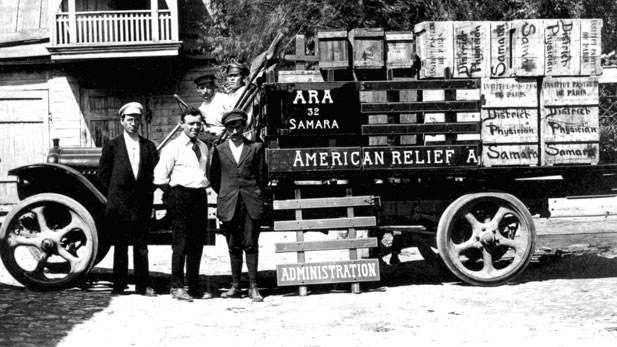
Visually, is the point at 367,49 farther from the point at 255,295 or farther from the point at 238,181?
the point at 255,295

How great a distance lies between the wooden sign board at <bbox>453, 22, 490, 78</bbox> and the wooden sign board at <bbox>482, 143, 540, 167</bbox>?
0.77 meters

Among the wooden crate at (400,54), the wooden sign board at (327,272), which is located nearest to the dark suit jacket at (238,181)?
the wooden sign board at (327,272)

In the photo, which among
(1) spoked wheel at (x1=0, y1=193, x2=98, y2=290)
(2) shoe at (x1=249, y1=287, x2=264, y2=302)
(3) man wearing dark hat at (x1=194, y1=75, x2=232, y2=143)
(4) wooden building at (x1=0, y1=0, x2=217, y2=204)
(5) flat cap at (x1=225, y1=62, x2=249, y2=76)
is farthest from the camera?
(4) wooden building at (x1=0, y1=0, x2=217, y2=204)

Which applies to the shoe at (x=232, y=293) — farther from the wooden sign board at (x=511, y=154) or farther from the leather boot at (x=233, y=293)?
the wooden sign board at (x=511, y=154)

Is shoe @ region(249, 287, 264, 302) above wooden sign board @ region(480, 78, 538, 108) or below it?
below

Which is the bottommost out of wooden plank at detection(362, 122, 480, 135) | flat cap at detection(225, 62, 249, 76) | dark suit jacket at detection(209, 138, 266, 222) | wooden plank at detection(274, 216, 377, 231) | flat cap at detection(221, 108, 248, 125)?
wooden plank at detection(274, 216, 377, 231)

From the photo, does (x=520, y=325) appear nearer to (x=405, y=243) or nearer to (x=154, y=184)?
(x=405, y=243)

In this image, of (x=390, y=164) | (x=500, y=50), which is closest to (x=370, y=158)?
(x=390, y=164)

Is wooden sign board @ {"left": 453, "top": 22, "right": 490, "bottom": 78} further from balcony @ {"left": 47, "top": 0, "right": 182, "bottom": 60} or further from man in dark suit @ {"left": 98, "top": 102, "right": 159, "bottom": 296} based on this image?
balcony @ {"left": 47, "top": 0, "right": 182, "bottom": 60}

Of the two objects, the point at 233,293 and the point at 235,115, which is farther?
the point at 233,293

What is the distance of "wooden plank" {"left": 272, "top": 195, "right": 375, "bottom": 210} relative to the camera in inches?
341

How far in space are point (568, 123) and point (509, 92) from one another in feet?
2.18

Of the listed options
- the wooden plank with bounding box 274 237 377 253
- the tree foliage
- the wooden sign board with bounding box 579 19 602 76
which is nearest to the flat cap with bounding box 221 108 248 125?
the wooden plank with bounding box 274 237 377 253

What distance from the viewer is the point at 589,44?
28.7ft
